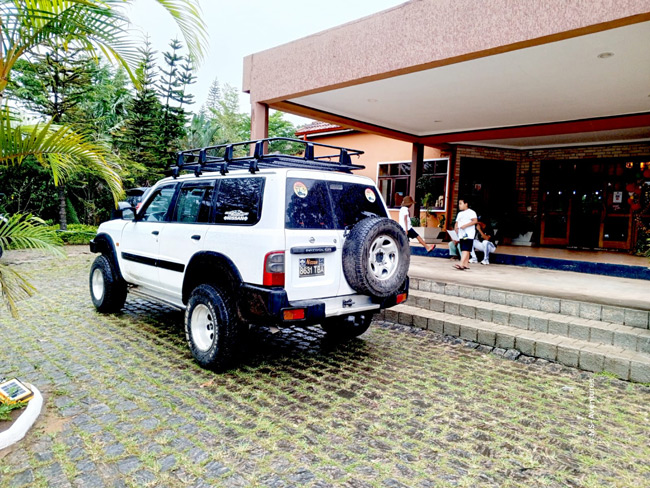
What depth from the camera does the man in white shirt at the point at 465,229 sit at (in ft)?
26.8

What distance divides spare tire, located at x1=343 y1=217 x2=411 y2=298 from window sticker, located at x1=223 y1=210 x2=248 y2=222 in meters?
0.98

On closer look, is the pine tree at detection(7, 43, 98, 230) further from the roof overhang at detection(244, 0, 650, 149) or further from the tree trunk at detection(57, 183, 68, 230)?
the roof overhang at detection(244, 0, 650, 149)

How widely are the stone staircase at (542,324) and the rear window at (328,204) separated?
2.07 metres

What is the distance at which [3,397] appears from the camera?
3158 mm

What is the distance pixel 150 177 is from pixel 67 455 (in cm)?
1933

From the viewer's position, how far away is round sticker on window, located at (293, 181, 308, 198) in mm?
3943

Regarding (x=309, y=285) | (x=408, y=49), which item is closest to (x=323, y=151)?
(x=408, y=49)

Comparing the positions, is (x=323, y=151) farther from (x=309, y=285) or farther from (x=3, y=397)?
(x=3, y=397)

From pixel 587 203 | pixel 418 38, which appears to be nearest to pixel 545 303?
pixel 418 38

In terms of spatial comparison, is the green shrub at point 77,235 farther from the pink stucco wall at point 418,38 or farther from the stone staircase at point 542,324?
the stone staircase at point 542,324

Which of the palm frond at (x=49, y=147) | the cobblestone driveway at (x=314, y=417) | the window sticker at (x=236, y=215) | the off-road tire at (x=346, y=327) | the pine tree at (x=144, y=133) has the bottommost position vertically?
the cobblestone driveway at (x=314, y=417)

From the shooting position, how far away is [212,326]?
A: 4.11m

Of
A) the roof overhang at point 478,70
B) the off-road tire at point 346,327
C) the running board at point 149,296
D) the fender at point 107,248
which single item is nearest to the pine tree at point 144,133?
the roof overhang at point 478,70

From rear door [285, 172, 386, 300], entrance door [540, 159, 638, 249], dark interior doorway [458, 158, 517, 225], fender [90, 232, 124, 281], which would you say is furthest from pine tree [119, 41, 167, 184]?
rear door [285, 172, 386, 300]
